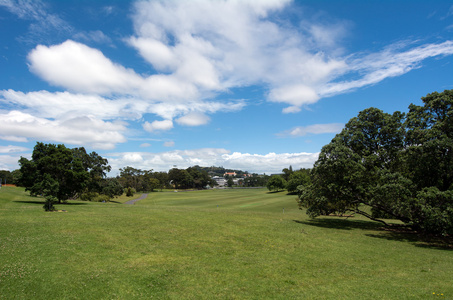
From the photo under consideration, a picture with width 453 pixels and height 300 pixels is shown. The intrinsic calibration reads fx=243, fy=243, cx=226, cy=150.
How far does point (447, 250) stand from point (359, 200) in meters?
8.91

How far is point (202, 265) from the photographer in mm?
12359

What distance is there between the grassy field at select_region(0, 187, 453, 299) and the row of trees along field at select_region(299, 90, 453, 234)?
374 centimetres

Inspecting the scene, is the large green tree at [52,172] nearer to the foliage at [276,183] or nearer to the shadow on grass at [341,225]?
the shadow on grass at [341,225]

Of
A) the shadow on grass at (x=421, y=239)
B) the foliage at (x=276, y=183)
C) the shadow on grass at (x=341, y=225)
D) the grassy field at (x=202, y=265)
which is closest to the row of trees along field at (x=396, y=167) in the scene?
the shadow on grass at (x=421, y=239)

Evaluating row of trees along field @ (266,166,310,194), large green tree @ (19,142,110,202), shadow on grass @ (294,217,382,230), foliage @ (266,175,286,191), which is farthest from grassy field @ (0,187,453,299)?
foliage @ (266,175,286,191)

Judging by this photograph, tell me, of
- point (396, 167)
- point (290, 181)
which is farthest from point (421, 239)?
point (290, 181)

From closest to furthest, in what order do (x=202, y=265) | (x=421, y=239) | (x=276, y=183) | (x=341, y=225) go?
(x=202, y=265) → (x=421, y=239) → (x=341, y=225) → (x=276, y=183)

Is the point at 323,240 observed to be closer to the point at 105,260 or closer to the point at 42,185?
the point at 105,260

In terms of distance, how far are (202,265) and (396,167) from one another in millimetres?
25170

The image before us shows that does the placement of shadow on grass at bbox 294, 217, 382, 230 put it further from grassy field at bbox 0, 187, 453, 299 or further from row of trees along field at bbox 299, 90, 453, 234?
grassy field at bbox 0, 187, 453, 299

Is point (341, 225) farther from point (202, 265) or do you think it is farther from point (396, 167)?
point (202, 265)

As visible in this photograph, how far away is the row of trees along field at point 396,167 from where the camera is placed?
20406mm

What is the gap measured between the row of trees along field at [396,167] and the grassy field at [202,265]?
374 centimetres

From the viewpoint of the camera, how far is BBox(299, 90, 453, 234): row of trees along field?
20406mm
